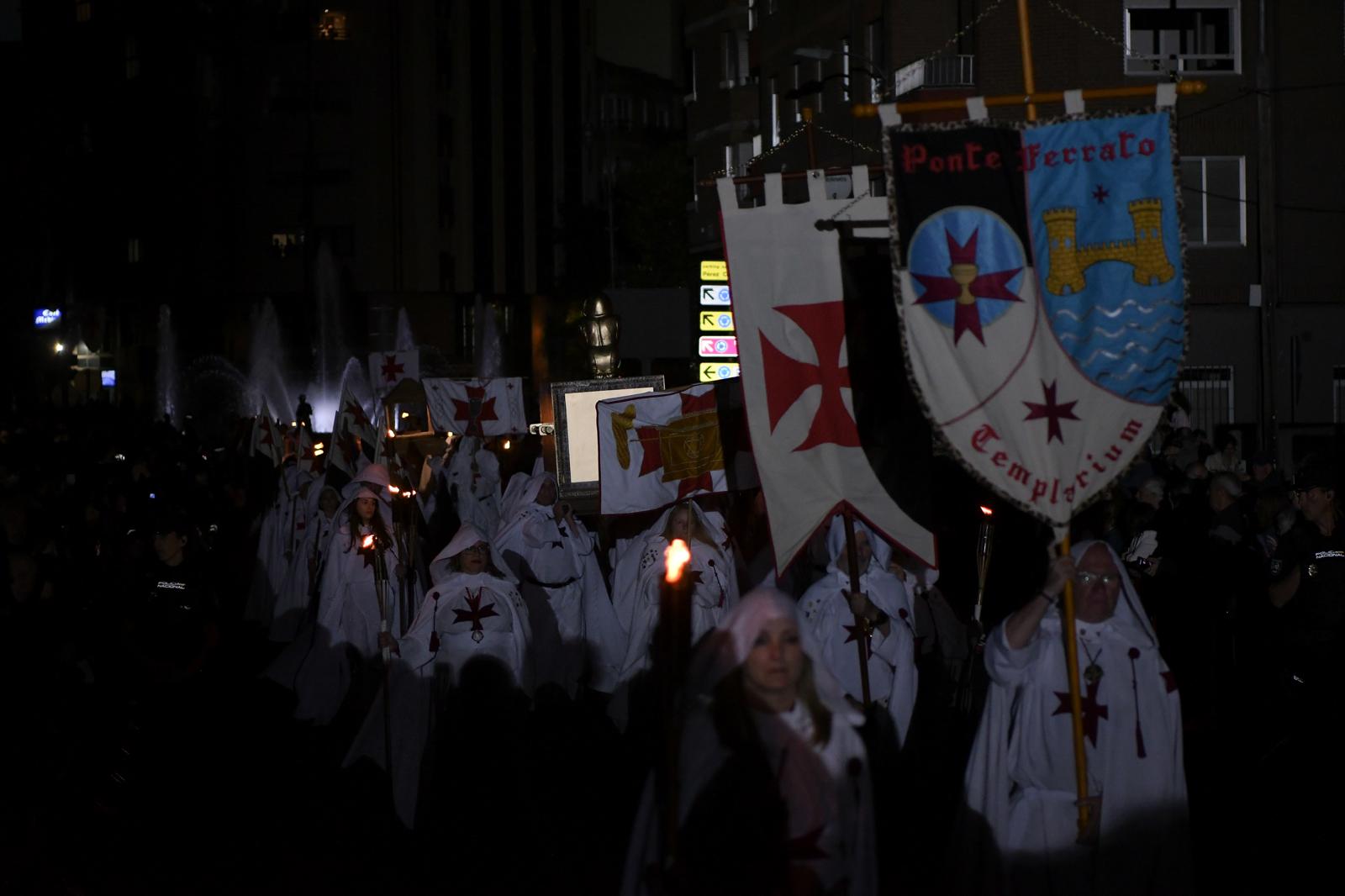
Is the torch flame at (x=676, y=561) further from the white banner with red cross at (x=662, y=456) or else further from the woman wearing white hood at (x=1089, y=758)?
the white banner with red cross at (x=662, y=456)

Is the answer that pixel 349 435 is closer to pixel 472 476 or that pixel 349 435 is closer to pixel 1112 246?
pixel 472 476

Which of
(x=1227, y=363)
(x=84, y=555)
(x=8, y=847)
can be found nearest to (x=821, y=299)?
(x=8, y=847)

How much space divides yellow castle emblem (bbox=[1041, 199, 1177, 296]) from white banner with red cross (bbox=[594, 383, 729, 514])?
228 inches

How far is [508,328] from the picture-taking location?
192ft

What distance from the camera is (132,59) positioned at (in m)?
58.6

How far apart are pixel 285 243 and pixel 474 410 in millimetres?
34767

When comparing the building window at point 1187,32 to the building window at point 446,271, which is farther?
the building window at point 446,271

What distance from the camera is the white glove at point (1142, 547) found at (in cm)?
1178

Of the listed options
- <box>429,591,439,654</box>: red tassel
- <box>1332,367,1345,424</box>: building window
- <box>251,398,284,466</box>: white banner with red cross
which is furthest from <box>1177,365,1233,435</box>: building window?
<box>429,591,439,654</box>: red tassel

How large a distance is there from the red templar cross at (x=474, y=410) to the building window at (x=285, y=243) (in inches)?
1346

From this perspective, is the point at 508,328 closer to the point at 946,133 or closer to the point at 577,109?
the point at 577,109

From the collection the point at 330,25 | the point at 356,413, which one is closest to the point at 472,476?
the point at 356,413

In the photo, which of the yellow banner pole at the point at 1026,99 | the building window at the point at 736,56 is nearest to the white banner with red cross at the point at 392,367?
the yellow banner pole at the point at 1026,99

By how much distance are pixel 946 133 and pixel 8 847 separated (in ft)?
19.6
